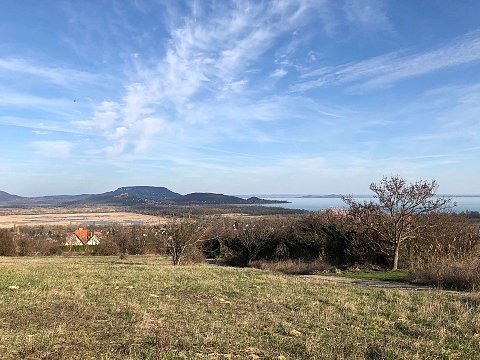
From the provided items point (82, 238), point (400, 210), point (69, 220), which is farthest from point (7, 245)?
point (69, 220)

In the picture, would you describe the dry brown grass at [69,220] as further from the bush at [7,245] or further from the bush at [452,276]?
the bush at [452,276]

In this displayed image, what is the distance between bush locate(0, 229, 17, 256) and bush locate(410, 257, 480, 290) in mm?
41750

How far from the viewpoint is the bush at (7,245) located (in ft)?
147

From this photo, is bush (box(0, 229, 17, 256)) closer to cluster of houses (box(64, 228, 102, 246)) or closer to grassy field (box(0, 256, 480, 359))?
cluster of houses (box(64, 228, 102, 246))

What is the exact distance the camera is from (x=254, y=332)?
22.0 feet

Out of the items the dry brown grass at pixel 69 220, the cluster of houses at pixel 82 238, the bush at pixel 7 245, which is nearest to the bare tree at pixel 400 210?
the bush at pixel 7 245

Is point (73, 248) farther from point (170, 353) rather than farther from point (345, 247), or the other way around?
point (170, 353)

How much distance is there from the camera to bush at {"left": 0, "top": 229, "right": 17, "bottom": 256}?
147 ft

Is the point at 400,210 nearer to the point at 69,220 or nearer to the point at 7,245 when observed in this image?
the point at 7,245

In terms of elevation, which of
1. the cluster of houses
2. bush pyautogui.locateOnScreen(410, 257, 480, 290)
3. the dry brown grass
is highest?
bush pyautogui.locateOnScreen(410, 257, 480, 290)

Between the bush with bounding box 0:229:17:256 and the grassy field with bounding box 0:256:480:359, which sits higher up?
the grassy field with bounding box 0:256:480:359

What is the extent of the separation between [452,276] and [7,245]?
43858 millimetres

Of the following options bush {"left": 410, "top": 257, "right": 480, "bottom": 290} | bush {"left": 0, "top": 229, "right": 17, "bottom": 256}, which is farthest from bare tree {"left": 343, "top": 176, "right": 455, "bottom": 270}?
bush {"left": 0, "top": 229, "right": 17, "bottom": 256}

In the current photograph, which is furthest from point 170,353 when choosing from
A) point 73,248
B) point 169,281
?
point 73,248
